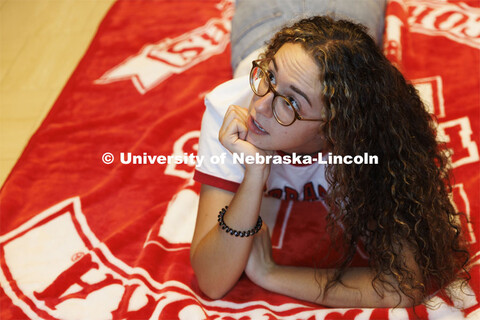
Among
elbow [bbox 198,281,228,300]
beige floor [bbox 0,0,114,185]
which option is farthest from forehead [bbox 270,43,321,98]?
beige floor [bbox 0,0,114,185]

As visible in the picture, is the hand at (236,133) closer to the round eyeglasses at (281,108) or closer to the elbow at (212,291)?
the round eyeglasses at (281,108)

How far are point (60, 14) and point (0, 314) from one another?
1665mm

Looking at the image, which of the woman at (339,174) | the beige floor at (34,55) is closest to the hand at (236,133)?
the woman at (339,174)

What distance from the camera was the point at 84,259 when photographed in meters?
1.42

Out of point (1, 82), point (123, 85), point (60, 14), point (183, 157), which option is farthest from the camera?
point (60, 14)

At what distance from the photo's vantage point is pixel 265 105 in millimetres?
1113

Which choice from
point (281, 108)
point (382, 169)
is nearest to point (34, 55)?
point (281, 108)

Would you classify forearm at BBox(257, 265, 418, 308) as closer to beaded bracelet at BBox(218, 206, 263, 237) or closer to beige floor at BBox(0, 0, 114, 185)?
beaded bracelet at BBox(218, 206, 263, 237)

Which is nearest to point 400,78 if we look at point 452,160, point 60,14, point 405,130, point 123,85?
point 405,130

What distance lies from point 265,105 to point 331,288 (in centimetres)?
47

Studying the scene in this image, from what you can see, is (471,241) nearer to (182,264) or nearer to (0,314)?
(182,264)

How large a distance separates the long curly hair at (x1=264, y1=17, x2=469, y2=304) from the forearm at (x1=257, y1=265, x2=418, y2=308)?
0.05 feet

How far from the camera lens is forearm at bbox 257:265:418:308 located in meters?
1.24

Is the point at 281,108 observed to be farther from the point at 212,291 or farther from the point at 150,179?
the point at 150,179
